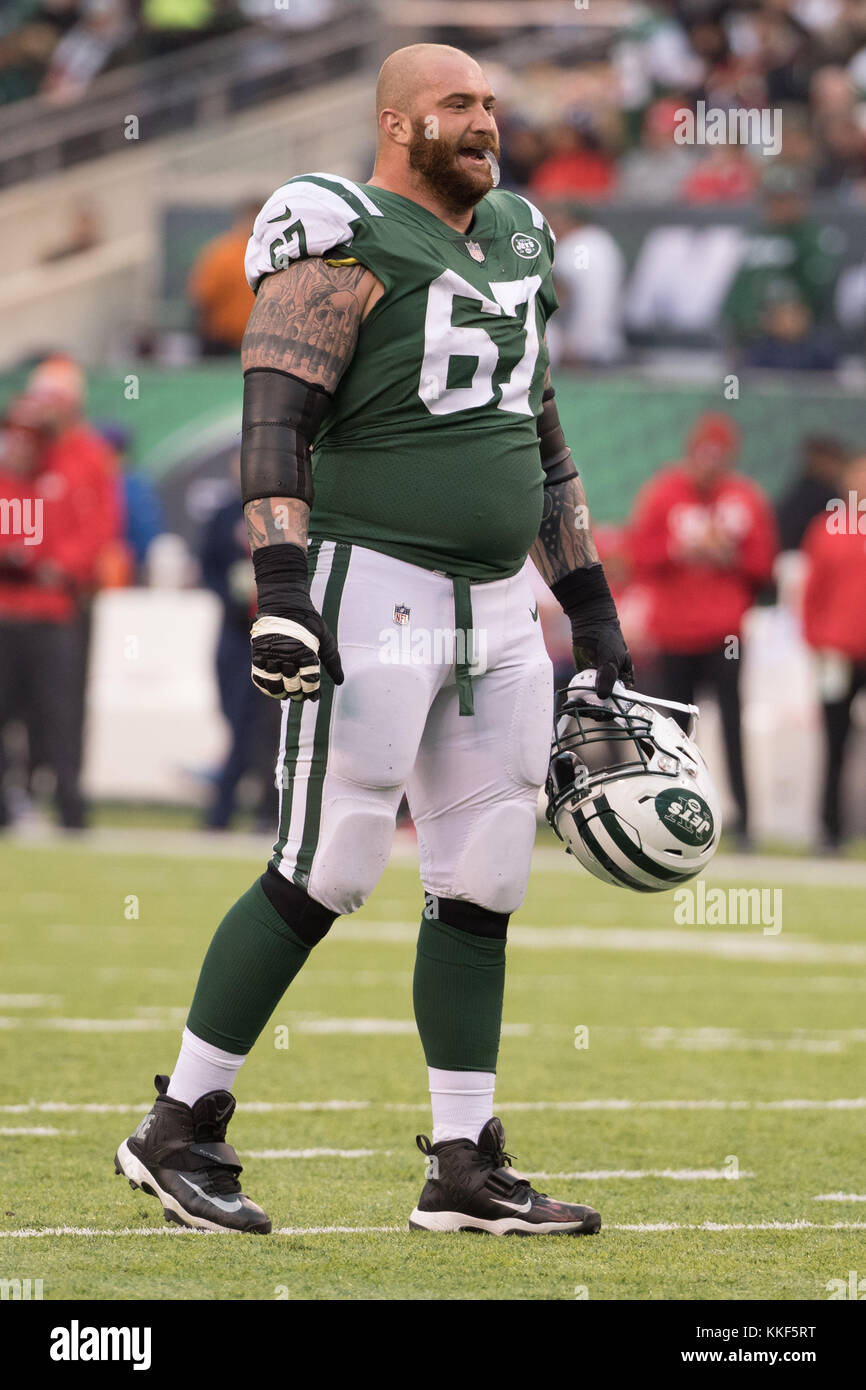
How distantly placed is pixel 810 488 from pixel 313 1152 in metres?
8.58

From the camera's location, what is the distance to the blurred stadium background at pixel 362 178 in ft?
42.7

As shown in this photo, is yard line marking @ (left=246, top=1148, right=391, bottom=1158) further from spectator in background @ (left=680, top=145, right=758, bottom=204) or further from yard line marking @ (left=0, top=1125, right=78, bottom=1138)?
spectator in background @ (left=680, top=145, right=758, bottom=204)

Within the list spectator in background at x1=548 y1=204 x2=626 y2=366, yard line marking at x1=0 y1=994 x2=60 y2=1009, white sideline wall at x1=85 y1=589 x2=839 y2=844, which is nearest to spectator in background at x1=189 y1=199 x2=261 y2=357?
spectator in background at x1=548 y1=204 x2=626 y2=366

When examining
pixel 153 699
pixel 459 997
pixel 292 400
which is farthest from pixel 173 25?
pixel 459 997

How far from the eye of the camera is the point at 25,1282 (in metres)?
3.46

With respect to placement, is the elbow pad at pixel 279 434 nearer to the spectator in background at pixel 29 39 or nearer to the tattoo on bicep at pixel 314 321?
the tattoo on bicep at pixel 314 321

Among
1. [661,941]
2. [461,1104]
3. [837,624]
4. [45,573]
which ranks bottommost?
[461,1104]

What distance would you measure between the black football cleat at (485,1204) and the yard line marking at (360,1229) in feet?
0.21

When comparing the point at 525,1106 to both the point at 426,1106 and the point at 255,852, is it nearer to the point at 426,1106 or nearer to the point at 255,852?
the point at 426,1106

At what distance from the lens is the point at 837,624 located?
39.0 feet

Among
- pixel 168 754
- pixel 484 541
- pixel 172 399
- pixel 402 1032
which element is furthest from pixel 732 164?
pixel 484 541

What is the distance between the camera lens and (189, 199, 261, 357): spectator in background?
15188 millimetres
